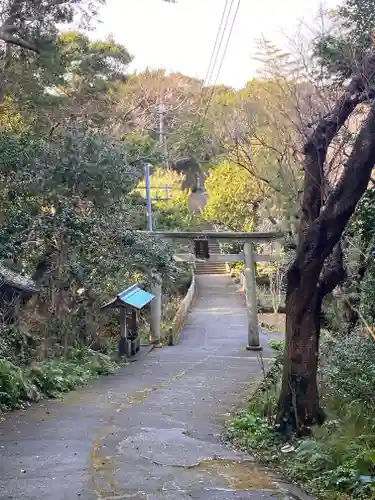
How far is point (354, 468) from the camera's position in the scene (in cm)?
551

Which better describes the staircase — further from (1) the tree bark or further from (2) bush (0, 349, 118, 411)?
(1) the tree bark

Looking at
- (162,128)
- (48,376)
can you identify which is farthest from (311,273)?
(162,128)

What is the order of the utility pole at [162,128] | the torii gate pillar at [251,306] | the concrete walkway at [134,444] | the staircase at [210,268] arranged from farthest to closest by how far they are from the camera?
the staircase at [210,268], the utility pole at [162,128], the torii gate pillar at [251,306], the concrete walkway at [134,444]

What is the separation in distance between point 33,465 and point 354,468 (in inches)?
126

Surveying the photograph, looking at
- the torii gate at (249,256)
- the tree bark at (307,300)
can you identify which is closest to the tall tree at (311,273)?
the tree bark at (307,300)

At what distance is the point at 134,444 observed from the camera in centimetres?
724

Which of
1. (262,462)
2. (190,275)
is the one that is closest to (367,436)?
(262,462)

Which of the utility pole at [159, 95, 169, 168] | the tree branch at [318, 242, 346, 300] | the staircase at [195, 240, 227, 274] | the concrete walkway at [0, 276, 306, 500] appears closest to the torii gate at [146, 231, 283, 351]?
the concrete walkway at [0, 276, 306, 500]

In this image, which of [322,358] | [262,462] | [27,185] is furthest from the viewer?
[27,185]

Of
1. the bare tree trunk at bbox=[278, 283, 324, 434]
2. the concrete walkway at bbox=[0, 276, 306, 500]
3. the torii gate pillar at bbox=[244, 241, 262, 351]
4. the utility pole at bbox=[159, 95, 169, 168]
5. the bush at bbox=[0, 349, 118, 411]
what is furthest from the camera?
the utility pole at bbox=[159, 95, 169, 168]

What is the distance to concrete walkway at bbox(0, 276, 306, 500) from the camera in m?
5.39

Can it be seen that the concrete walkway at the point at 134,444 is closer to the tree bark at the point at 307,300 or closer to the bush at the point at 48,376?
the bush at the point at 48,376

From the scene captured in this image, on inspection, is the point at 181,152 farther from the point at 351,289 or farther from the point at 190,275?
the point at 351,289

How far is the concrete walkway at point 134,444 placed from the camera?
17.7 feet
